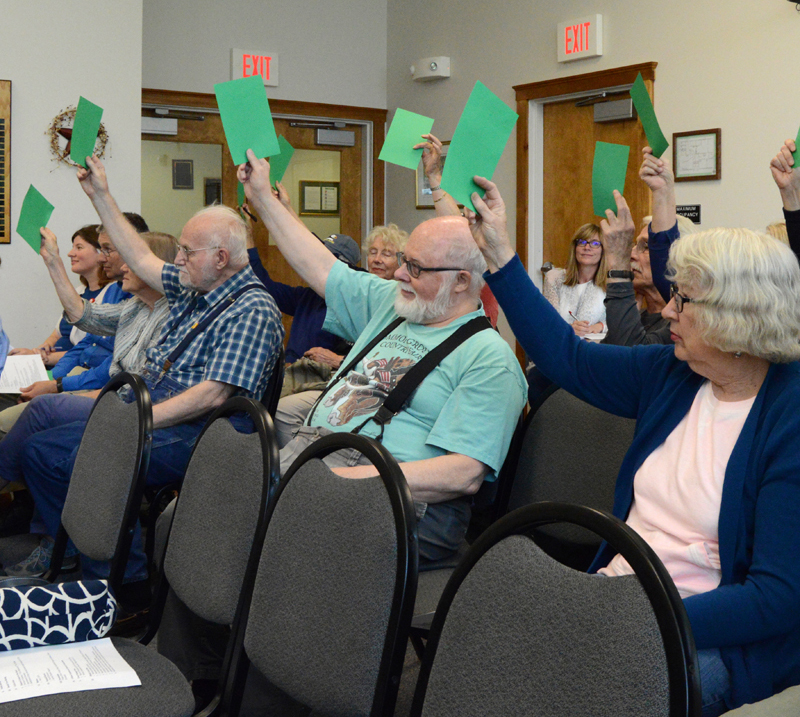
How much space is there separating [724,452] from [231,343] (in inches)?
63.7

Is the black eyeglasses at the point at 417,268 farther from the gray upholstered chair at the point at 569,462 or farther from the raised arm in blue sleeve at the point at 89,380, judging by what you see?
the raised arm in blue sleeve at the point at 89,380

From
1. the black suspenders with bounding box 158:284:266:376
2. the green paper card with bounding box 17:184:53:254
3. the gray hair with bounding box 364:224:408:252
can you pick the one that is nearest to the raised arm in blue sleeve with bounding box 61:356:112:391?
the green paper card with bounding box 17:184:53:254

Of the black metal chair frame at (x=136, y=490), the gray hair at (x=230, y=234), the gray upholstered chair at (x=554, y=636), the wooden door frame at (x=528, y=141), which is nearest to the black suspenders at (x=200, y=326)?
the gray hair at (x=230, y=234)

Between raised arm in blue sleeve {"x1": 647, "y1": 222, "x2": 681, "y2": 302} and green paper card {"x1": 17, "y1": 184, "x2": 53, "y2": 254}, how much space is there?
7.69 ft

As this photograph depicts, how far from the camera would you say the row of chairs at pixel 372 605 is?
0.88m

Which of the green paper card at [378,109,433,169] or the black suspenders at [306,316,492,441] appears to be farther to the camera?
the green paper card at [378,109,433,169]

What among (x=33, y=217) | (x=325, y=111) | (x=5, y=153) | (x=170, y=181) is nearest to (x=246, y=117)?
(x=33, y=217)

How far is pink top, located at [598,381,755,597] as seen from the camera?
1354 millimetres

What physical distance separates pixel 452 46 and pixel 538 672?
6.22 metres

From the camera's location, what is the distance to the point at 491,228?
5.40 feet

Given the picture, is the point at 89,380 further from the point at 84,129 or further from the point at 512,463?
the point at 512,463

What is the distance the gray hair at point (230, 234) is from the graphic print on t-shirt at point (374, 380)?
0.85 m

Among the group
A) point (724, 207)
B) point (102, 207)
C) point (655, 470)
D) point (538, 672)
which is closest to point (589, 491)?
point (655, 470)

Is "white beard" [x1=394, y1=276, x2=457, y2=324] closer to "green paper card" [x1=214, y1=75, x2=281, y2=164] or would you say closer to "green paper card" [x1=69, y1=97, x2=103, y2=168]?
"green paper card" [x1=214, y1=75, x2=281, y2=164]
